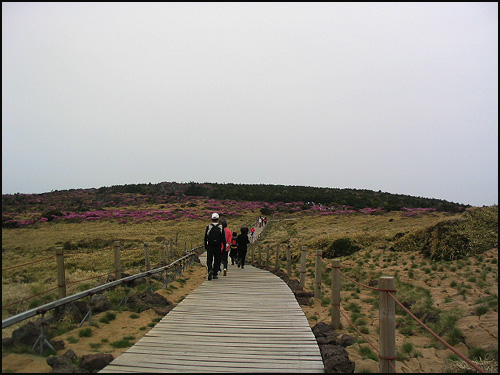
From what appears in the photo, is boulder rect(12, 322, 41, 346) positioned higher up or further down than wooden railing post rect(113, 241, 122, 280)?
further down

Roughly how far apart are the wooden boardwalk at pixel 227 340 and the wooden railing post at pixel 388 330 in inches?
34.1

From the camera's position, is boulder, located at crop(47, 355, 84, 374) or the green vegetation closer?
boulder, located at crop(47, 355, 84, 374)

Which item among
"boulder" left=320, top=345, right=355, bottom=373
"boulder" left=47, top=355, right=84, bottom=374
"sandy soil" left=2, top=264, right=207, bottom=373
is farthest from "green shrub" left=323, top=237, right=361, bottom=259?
"boulder" left=47, top=355, right=84, bottom=374

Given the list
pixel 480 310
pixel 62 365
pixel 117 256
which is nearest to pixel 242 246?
pixel 117 256

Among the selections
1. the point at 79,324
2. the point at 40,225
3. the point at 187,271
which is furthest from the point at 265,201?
the point at 79,324

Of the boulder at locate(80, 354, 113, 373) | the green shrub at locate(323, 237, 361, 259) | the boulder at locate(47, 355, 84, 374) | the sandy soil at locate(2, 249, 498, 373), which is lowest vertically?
the green shrub at locate(323, 237, 361, 259)

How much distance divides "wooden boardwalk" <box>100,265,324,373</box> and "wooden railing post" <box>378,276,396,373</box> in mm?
865

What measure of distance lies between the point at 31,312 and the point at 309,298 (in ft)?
20.0

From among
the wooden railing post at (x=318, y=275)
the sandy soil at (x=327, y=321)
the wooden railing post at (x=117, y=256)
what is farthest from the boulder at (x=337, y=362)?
the wooden railing post at (x=117, y=256)

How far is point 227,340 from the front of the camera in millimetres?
5285

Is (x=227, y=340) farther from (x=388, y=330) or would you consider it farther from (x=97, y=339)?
(x=388, y=330)

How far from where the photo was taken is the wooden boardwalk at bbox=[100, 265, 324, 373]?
4340 mm

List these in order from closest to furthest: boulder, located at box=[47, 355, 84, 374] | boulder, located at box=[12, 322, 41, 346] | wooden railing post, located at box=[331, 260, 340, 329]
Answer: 1. boulder, located at box=[47, 355, 84, 374]
2. boulder, located at box=[12, 322, 41, 346]
3. wooden railing post, located at box=[331, 260, 340, 329]

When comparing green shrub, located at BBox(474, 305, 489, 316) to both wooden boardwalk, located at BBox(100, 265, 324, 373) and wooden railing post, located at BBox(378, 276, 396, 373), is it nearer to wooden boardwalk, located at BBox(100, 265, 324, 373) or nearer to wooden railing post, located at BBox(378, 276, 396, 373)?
wooden boardwalk, located at BBox(100, 265, 324, 373)
